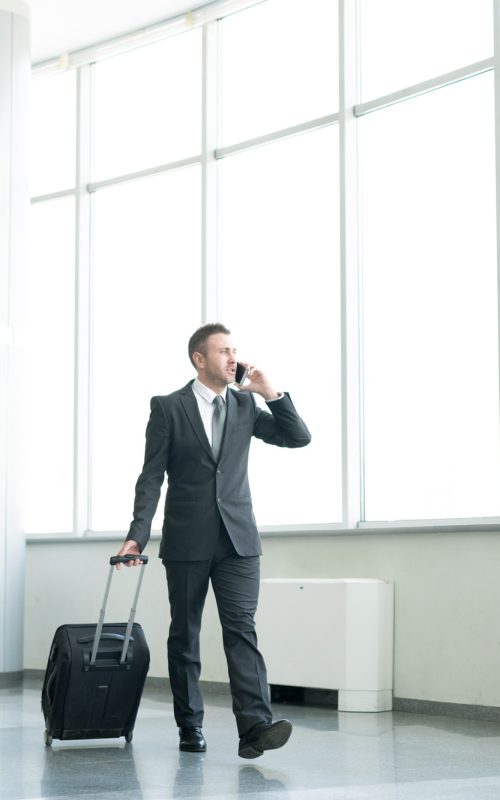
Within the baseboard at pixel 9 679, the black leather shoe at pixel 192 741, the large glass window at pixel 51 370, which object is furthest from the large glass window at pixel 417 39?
the baseboard at pixel 9 679

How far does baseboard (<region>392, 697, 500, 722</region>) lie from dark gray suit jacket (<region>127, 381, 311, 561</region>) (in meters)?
1.79

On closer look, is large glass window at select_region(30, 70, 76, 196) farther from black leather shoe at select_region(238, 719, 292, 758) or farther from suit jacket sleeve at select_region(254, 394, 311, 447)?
black leather shoe at select_region(238, 719, 292, 758)

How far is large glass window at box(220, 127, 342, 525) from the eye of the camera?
22.0 feet

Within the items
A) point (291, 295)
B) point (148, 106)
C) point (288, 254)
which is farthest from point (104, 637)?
point (148, 106)

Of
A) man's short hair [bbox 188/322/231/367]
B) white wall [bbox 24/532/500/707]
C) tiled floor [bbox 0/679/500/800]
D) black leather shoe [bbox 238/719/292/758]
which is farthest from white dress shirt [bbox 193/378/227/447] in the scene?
white wall [bbox 24/532/500/707]

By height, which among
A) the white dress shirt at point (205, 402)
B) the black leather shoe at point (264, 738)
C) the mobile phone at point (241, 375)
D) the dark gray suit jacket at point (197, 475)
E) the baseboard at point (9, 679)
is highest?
the mobile phone at point (241, 375)

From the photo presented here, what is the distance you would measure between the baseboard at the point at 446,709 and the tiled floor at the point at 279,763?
8cm

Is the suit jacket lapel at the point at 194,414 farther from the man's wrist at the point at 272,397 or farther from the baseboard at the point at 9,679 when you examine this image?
the baseboard at the point at 9,679

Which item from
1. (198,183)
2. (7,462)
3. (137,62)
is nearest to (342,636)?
(7,462)

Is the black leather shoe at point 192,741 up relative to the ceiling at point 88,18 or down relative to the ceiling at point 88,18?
down

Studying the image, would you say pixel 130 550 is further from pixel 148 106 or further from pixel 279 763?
pixel 148 106

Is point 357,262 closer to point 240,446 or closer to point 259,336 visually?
point 259,336

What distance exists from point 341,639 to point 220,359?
2.04 m

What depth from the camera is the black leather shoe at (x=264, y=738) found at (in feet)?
13.0
